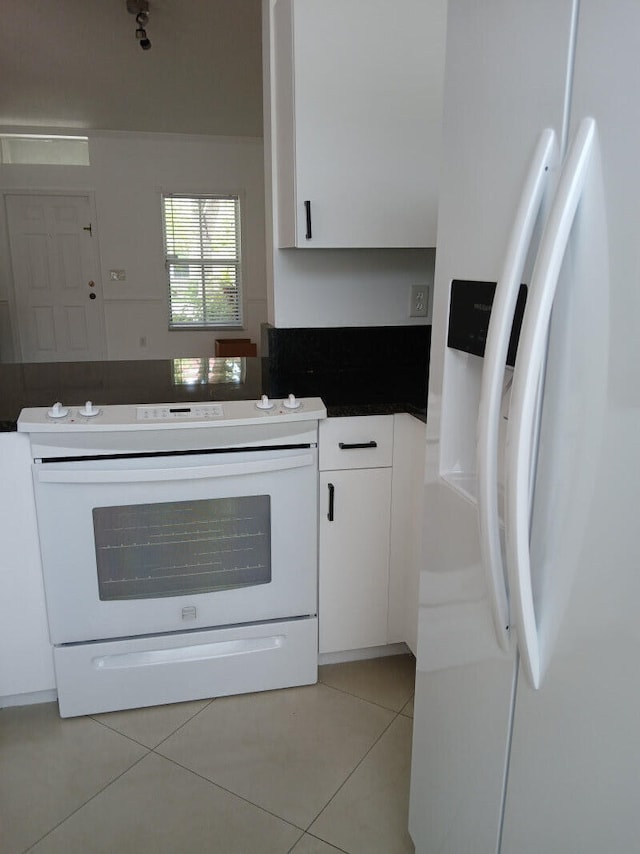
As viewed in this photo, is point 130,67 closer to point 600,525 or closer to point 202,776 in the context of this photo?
point 202,776

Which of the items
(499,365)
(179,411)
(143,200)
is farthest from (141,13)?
(499,365)

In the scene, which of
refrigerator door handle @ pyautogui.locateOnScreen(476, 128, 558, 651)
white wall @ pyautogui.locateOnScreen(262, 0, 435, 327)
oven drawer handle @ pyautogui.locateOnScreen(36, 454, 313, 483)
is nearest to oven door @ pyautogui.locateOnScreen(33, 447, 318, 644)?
oven drawer handle @ pyautogui.locateOnScreen(36, 454, 313, 483)

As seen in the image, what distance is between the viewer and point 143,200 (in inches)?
246

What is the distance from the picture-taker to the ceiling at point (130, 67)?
403cm

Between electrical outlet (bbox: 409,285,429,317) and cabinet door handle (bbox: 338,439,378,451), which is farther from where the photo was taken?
electrical outlet (bbox: 409,285,429,317)

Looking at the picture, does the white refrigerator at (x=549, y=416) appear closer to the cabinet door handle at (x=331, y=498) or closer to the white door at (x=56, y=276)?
the cabinet door handle at (x=331, y=498)

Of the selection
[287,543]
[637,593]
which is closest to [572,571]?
[637,593]

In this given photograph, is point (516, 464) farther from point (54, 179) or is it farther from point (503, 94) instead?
point (54, 179)

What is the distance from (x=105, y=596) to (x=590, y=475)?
1.49 m

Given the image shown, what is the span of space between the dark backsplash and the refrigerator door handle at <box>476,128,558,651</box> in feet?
4.24

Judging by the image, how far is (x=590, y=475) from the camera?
0.76 meters

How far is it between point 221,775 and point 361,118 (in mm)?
1904

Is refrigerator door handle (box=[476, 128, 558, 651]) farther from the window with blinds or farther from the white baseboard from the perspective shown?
the window with blinds

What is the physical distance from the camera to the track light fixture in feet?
12.3
